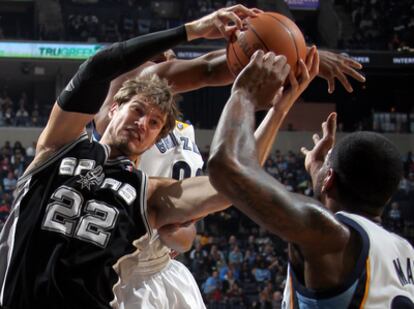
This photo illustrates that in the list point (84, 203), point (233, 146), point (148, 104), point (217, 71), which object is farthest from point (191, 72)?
point (233, 146)

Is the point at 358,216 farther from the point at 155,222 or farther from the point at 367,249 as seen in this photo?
the point at 155,222

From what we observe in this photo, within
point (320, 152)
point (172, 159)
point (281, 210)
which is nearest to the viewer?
point (281, 210)

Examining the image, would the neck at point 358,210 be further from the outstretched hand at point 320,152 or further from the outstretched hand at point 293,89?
the outstretched hand at point 320,152

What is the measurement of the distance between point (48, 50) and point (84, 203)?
16.6 meters

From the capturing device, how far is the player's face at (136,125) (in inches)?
122

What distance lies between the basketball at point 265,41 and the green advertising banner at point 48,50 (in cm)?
1610

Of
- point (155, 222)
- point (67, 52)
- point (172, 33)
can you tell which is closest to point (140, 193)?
point (155, 222)

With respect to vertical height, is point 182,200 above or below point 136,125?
below

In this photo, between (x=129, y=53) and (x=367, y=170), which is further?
(x=129, y=53)

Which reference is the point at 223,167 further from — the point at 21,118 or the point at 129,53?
the point at 21,118

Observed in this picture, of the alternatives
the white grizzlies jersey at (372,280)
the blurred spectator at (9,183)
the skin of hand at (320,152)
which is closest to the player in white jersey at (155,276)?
the skin of hand at (320,152)

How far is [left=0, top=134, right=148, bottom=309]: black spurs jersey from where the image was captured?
2668 mm

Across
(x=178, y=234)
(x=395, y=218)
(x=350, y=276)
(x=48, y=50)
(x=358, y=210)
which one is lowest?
(x=395, y=218)

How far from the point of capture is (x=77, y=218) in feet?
8.95
